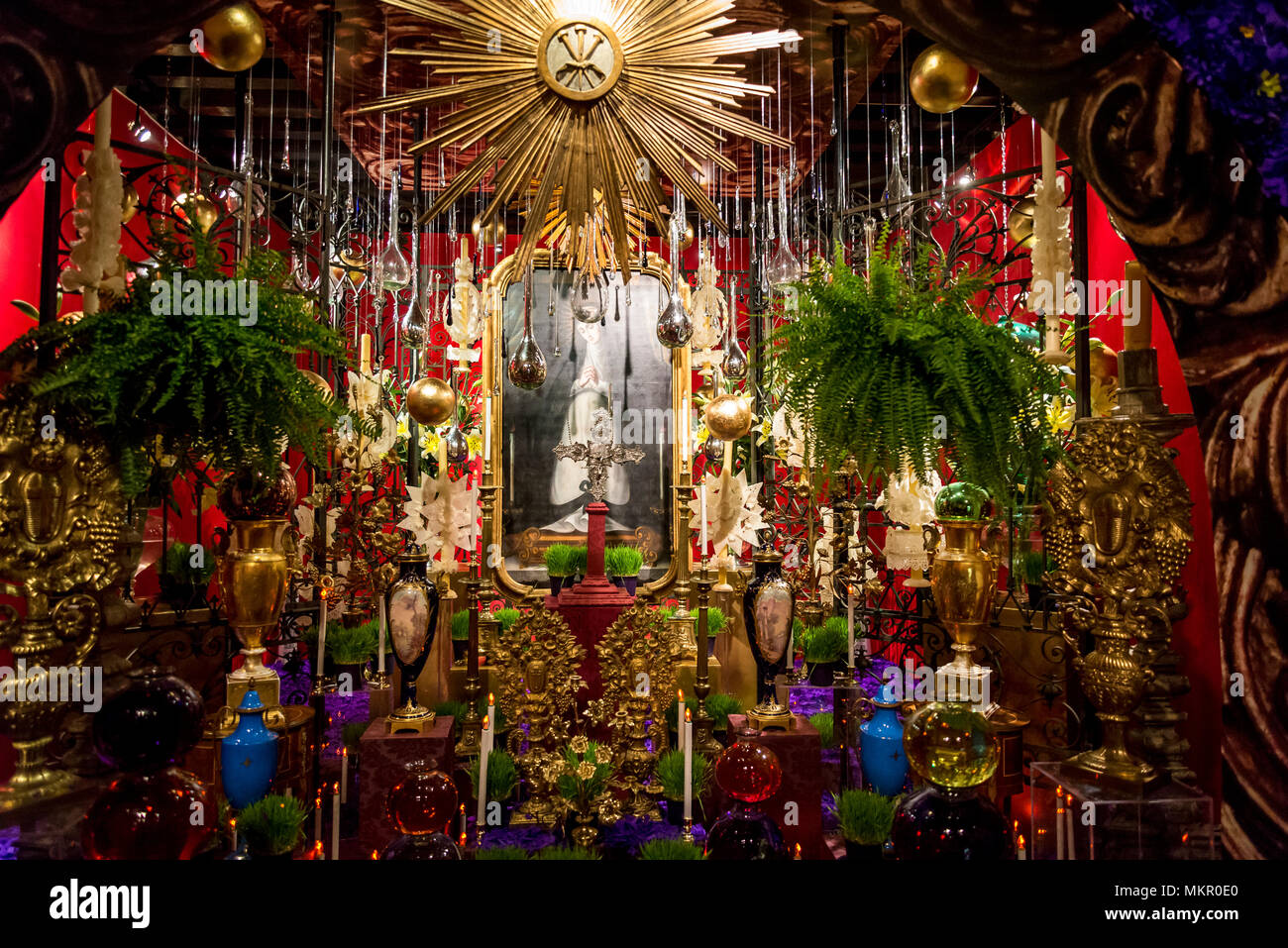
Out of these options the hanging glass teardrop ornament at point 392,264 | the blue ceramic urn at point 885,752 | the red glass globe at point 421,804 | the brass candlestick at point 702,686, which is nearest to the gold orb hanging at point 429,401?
the hanging glass teardrop ornament at point 392,264

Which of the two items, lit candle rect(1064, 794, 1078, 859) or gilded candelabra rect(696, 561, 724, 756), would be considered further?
gilded candelabra rect(696, 561, 724, 756)

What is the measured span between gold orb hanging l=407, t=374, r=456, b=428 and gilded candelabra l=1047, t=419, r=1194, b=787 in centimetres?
243

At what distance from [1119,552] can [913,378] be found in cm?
75

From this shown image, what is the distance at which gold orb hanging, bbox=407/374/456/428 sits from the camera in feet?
10.6

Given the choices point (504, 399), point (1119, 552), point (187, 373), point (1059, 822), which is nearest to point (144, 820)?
point (187, 373)

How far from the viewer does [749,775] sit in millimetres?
1884

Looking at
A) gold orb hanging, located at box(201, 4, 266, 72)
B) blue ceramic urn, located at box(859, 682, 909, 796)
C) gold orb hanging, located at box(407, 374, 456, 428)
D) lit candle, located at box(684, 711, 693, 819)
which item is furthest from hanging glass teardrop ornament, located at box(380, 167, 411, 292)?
blue ceramic urn, located at box(859, 682, 909, 796)

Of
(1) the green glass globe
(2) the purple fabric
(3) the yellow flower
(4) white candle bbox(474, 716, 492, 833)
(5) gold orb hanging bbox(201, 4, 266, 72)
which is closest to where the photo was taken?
(2) the purple fabric

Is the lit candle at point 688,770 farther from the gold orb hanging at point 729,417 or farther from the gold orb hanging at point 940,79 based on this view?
the gold orb hanging at point 940,79

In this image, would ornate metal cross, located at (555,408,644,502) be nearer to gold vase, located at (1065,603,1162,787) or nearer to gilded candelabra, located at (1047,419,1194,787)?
gilded candelabra, located at (1047,419,1194,787)

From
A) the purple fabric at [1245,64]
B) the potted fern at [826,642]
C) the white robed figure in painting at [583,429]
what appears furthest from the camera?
the white robed figure in painting at [583,429]

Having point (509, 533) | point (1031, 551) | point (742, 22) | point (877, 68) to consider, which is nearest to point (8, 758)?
point (509, 533)

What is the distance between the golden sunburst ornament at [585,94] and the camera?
2.32 meters
